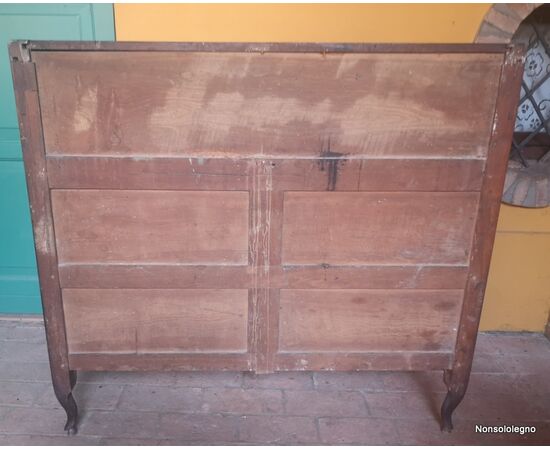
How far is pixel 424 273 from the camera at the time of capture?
179 cm

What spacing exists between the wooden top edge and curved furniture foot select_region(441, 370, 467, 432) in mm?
1330

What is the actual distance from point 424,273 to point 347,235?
0.35 meters

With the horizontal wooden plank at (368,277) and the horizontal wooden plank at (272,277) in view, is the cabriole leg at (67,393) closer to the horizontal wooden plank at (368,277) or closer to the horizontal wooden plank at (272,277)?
the horizontal wooden plank at (272,277)

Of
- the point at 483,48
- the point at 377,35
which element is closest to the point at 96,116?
the point at 483,48

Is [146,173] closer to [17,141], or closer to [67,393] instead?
[67,393]

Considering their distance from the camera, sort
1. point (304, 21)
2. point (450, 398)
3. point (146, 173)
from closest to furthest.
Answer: point (146, 173)
point (450, 398)
point (304, 21)

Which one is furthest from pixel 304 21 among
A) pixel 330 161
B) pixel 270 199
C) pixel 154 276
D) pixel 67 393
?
pixel 67 393

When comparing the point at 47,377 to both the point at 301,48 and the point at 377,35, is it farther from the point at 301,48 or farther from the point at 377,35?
the point at 377,35

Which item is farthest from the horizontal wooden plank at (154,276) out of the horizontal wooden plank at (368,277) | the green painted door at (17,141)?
the green painted door at (17,141)

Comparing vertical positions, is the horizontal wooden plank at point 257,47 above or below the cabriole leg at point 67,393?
above

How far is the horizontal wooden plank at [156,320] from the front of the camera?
1806mm

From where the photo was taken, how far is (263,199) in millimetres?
1689

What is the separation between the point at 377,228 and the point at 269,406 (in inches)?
43.0

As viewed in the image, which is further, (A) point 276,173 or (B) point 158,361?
(B) point 158,361
